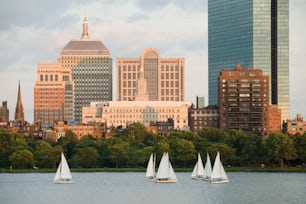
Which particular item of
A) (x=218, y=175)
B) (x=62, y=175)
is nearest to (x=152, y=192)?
(x=218, y=175)

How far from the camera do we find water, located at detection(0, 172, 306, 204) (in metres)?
156

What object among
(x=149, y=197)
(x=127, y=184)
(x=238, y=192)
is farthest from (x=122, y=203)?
(x=127, y=184)

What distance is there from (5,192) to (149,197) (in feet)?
90.9

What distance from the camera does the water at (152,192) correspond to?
513ft

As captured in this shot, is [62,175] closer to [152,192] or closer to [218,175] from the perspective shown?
[218,175]

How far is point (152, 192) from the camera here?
171 metres

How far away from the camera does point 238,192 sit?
563 ft

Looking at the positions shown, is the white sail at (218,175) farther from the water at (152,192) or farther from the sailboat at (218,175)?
the water at (152,192)

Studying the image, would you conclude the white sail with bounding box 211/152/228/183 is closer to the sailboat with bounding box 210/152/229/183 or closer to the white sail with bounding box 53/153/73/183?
the sailboat with bounding box 210/152/229/183

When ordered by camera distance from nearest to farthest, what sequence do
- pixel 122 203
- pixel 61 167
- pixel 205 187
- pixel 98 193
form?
pixel 122 203, pixel 98 193, pixel 205 187, pixel 61 167

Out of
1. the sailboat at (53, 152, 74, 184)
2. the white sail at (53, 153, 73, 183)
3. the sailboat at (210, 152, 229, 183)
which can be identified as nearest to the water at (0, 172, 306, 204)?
the sailboat at (210, 152, 229, 183)

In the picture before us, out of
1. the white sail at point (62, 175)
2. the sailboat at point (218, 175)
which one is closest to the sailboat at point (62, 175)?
the white sail at point (62, 175)

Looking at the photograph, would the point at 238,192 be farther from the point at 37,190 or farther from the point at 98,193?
the point at 37,190

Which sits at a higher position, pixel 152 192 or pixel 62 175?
pixel 62 175
